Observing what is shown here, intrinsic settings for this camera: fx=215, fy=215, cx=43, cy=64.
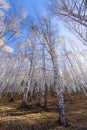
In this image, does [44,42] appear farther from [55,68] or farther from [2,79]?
[2,79]

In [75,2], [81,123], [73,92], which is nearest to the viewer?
[75,2]

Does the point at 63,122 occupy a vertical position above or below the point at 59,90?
below

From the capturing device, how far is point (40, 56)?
675 inches

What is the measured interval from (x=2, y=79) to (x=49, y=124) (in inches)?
593

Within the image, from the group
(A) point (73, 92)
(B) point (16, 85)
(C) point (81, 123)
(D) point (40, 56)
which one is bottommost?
(A) point (73, 92)

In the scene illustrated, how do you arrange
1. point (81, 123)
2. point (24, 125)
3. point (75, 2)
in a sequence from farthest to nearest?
point (81, 123)
point (24, 125)
point (75, 2)

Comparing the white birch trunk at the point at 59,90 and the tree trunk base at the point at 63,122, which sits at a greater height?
the white birch trunk at the point at 59,90

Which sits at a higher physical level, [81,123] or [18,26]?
[18,26]

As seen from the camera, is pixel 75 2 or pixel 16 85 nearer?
pixel 75 2

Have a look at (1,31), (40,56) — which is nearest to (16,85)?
(40,56)

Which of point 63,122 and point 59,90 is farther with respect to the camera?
point 59,90

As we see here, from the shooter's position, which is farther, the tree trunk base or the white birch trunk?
the white birch trunk

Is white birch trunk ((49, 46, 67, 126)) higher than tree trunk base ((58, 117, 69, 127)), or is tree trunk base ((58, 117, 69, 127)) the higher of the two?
white birch trunk ((49, 46, 67, 126))

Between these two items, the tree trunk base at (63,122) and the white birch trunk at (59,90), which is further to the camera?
the white birch trunk at (59,90)
